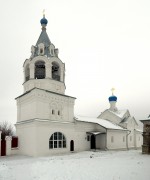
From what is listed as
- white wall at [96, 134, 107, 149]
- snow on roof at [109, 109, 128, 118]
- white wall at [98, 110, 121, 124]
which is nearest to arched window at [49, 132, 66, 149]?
white wall at [96, 134, 107, 149]

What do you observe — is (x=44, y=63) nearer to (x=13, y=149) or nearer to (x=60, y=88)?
(x=60, y=88)

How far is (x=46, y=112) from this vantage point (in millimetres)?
21641

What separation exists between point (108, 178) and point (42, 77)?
50.4ft

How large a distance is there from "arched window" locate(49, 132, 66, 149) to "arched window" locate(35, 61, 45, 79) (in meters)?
6.33

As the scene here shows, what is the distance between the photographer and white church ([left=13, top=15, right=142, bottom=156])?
20.8 meters

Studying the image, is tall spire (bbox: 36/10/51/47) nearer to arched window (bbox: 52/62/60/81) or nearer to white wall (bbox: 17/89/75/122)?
arched window (bbox: 52/62/60/81)

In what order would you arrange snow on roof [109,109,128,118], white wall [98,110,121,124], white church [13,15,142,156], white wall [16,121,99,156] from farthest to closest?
snow on roof [109,109,128,118]
white wall [98,110,121,124]
white church [13,15,142,156]
white wall [16,121,99,156]

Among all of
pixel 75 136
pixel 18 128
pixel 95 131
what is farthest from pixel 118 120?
pixel 18 128

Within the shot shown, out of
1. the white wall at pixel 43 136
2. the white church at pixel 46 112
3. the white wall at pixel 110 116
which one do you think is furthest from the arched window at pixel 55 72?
the white wall at pixel 110 116

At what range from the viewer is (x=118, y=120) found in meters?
34.8

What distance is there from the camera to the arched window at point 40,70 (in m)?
Answer: 23.3

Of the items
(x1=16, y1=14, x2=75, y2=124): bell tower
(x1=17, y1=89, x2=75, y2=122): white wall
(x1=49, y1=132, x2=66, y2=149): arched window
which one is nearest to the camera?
(x1=17, y1=89, x2=75, y2=122): white wall

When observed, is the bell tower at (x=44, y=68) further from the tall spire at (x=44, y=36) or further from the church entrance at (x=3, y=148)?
the church entrance at (x=3, y=148)

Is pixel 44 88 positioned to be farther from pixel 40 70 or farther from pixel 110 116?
pixel 110 116
